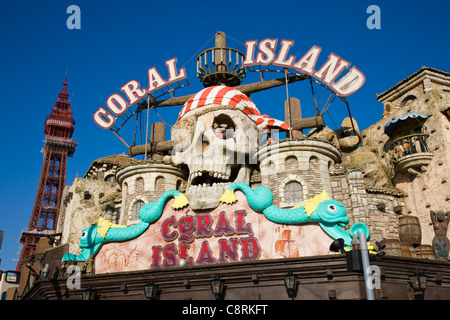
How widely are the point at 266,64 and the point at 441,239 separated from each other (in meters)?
15.4

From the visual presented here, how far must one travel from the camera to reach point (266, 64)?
28109 mm

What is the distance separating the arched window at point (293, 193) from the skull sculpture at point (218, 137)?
7.81 ft

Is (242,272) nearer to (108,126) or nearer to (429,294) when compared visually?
(429,294)

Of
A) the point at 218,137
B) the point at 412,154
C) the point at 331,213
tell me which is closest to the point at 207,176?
the point at 218,137

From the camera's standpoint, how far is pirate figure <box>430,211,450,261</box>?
18.1 metres

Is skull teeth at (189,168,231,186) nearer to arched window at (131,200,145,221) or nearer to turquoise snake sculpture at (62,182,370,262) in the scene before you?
turquoise snake sculpture at (62,182,370,262)

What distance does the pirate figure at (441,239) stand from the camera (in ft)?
59.4

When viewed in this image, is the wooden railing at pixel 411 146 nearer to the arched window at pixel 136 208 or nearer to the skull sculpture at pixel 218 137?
the skull sculpture at pixel 218 137

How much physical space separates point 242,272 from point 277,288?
4.52 feet

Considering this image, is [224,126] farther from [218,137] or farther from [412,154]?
[412,154]

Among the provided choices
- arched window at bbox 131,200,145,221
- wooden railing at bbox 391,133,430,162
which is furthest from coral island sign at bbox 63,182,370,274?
wooden railing at bbox 391,133,430,162

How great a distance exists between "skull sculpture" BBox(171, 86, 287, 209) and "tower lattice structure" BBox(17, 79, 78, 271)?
206 ft

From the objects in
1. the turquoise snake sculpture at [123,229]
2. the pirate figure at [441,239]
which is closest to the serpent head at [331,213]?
the pirate figure at [441,239]

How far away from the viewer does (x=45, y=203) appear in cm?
8488
